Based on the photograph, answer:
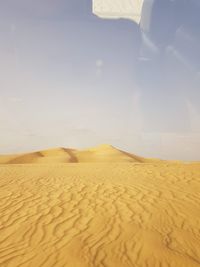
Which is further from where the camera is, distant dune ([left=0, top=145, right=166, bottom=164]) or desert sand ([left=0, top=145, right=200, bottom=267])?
distant dune ([left=0, top=145, right=166, bottom=164])

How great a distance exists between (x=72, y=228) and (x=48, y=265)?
1771mm

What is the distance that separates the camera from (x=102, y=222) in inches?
287

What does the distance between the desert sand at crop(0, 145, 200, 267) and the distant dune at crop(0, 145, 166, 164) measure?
24.0 metres

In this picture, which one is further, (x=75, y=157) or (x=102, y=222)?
(x=75, y=157)

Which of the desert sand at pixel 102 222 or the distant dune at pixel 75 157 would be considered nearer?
the desert sand at pixel 102 222

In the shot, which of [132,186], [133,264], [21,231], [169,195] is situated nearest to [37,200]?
[21,231]

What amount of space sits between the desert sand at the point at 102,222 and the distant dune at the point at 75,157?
24.0 m

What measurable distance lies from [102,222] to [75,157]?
109ft

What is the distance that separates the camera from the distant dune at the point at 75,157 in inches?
1471

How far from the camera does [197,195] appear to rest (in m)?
9.87

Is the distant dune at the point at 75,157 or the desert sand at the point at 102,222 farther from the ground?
the distant dune at the point at 75,157

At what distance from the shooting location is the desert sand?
5.50 m

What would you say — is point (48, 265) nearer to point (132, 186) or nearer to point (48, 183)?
point (132, 186)

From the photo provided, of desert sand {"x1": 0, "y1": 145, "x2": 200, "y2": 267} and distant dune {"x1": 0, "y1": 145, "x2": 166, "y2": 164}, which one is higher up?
distant dune {"x1": 0, "y1": 145, "x2": 166, "y2": 164}
